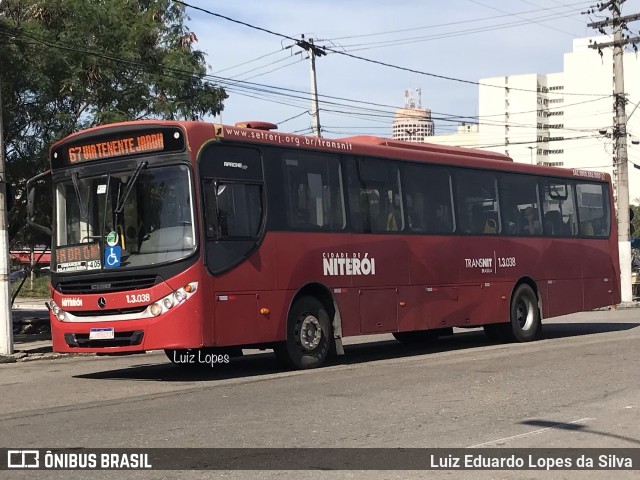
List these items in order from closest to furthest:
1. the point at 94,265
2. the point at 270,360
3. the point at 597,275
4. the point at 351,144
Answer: the point at 94,265, the point at 351,144, the point at 270,360, the point at 597,275

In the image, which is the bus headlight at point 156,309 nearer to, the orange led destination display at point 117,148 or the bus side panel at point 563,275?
the orange led destination display at point 117,148

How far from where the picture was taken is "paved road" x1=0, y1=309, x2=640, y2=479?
8375mm

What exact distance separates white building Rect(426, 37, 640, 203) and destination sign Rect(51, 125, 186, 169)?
390ft

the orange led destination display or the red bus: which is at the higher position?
the orange led destination display

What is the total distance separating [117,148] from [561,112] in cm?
14598

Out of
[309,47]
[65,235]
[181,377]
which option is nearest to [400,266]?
[181,377]

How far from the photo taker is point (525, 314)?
19469mm

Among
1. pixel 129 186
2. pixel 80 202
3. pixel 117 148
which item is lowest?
pixel 80 202

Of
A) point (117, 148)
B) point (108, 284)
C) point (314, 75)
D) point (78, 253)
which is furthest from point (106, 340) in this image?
point (314, 75)

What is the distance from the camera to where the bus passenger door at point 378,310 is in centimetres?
1523

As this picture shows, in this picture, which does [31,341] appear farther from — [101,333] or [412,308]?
[412,308]

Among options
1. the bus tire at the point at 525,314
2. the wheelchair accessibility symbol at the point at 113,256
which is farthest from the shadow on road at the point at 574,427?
the bus tire at the point at 525,314

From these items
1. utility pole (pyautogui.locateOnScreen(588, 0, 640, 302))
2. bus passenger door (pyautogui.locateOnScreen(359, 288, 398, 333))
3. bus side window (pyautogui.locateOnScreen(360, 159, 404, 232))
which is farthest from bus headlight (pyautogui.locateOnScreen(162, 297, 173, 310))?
utility pole (pyautogui.locateOnScreen(588, 0, 640, 302))

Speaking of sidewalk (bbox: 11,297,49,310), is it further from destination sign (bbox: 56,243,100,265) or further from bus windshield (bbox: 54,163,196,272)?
bus windshield (bbox: 54,163,196,272)
